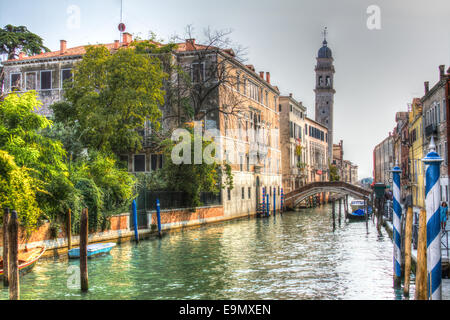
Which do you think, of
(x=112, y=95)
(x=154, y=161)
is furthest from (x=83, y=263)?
(x=154, y=161)

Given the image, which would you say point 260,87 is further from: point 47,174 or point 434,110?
point 47,174

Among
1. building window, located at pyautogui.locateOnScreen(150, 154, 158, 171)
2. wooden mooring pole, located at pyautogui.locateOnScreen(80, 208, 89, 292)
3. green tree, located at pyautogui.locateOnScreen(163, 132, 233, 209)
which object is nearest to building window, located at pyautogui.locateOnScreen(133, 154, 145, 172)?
building window, located at pyautogui.locateOnScreen(150, 154, 158, 171)

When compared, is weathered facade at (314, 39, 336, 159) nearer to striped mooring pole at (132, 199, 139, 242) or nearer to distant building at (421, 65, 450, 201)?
distant building at (421, 65, 450, 201)

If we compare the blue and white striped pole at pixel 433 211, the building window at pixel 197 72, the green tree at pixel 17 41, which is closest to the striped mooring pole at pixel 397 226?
the blue and white striped pole at pixel 433 211

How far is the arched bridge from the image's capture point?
132ft

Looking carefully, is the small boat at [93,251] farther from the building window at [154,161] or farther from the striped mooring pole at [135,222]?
the building window at [154,161]

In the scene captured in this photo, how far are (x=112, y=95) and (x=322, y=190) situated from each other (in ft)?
73.0

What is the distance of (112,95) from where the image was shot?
76.4 ft

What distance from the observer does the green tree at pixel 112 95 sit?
22922 millimetres

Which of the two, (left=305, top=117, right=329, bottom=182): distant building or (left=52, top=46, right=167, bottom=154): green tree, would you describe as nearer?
(left=52, top=46, right=167, bottom=154): green tree

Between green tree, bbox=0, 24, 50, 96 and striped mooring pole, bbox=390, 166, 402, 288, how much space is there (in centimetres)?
2642

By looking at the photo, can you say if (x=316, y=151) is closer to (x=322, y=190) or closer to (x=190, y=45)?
(x=322, y=190)
